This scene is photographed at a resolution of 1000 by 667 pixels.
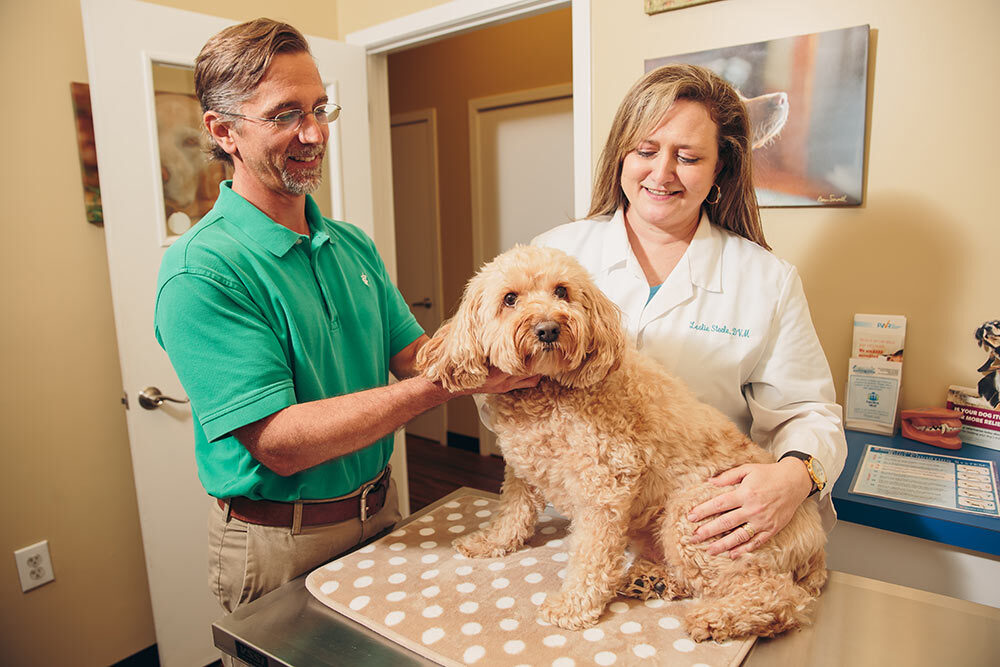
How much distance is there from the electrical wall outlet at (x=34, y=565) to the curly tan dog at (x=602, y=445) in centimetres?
228

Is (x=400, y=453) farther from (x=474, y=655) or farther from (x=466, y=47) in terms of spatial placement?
(x=466, y=47)

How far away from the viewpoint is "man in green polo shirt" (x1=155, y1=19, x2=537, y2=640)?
4.15 ft

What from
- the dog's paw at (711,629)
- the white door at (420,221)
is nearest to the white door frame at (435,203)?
the white door at (420,221)

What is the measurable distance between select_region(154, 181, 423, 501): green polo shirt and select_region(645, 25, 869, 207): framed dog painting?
5.00 feet

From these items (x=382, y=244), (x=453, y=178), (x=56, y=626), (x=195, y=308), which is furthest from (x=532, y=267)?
(x=453, y=178)

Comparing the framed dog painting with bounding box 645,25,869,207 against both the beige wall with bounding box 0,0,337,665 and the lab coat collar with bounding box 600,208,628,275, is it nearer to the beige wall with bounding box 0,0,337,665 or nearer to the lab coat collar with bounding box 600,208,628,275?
the lab coat collar with bounding box 600,208,628,275

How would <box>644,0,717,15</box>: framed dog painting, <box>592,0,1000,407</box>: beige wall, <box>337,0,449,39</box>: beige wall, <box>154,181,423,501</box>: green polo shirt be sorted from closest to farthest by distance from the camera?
<box>154,181,423,501</box>: green polo shirt → <box>592,0,1000,407</box>: beige wall → <box>644,0,717,15</box>: framed dog painting → <box>337,0,449,39</box>: beige wall

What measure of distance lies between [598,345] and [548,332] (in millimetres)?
131

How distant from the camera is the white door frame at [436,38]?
2.62 m

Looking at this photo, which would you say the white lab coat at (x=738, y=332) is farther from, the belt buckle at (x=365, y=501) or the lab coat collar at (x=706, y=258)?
the belt buckle at (x=365, y=501)

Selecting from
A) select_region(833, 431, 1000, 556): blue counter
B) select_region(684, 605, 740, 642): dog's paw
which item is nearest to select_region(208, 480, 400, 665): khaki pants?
select_region(684, 605, 740, 642): dog's paw

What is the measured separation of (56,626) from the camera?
2664mm

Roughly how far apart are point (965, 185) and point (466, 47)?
13.1ft

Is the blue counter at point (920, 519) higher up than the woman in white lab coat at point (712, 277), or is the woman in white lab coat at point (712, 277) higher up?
the woman in white lab coat at point (712, 277)
